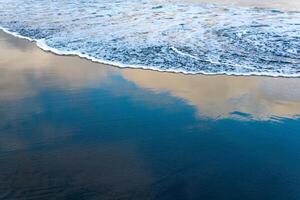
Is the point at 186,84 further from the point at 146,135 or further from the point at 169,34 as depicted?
the point at 169,34

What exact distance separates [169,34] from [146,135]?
8.76 m

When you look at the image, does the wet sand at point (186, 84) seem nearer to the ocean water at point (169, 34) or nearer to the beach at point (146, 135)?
the beach at point (146, 135)

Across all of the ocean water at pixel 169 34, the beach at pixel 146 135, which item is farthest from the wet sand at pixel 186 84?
the ocean water at pixel 169 34

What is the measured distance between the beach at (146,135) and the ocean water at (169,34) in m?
1.20

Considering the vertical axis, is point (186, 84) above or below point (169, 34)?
below

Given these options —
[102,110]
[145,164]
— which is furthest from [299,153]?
[102,110]

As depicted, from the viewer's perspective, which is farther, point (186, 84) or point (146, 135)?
point (186, 84)

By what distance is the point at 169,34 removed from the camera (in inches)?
644

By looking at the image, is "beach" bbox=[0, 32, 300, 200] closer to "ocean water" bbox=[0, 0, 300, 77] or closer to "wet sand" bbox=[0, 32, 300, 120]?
"wet sand" bbox=[0, 32, 300, 120]

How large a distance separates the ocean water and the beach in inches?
47.1

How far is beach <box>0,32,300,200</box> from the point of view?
6645 mm

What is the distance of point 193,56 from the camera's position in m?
13.7

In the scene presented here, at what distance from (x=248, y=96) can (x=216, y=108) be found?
121cm

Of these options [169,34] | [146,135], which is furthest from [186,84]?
[169,34]
